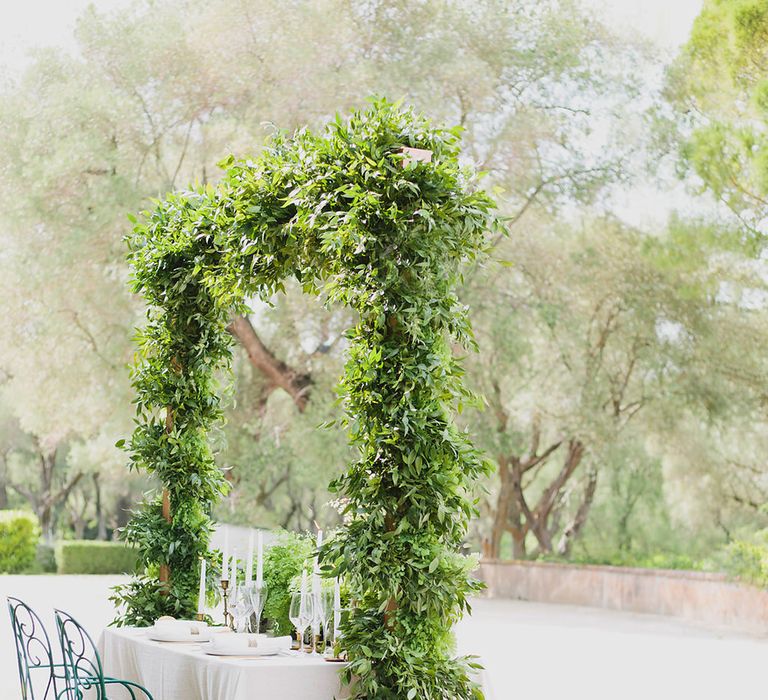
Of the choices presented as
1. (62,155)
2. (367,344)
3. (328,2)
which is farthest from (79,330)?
(367,344)

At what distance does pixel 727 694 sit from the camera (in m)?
8.62

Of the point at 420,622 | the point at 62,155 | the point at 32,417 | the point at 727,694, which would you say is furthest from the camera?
the point at 32,417

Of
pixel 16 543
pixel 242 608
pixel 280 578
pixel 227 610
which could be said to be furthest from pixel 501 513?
pixel 242 608

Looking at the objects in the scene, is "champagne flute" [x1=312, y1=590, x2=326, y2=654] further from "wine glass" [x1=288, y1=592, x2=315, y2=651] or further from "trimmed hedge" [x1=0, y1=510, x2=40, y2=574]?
"trimmed hedge" [x1=0, y1=510, x2=40, y2=574]

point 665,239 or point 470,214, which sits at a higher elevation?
point 665,239

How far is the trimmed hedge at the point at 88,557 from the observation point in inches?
872

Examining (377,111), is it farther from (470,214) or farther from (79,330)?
(79,330)

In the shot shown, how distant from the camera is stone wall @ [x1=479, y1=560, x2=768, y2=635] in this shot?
559 inches

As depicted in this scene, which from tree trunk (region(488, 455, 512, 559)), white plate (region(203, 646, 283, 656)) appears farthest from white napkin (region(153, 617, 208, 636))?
tree trunk (region(488, 455, 512, 559))

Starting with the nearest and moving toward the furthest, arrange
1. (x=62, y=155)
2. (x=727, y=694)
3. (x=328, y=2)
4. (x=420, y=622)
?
(x=420, y=622) → (x=727, y=694) → (x=62, y=155) → (x=328, y=2)

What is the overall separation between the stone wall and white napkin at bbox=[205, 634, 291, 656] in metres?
11.0

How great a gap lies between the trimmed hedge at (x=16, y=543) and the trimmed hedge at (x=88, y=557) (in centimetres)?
59

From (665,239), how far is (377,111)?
12917 millimetres

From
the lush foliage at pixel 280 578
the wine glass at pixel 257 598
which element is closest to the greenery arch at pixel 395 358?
the wine glass at pixel 257 598
